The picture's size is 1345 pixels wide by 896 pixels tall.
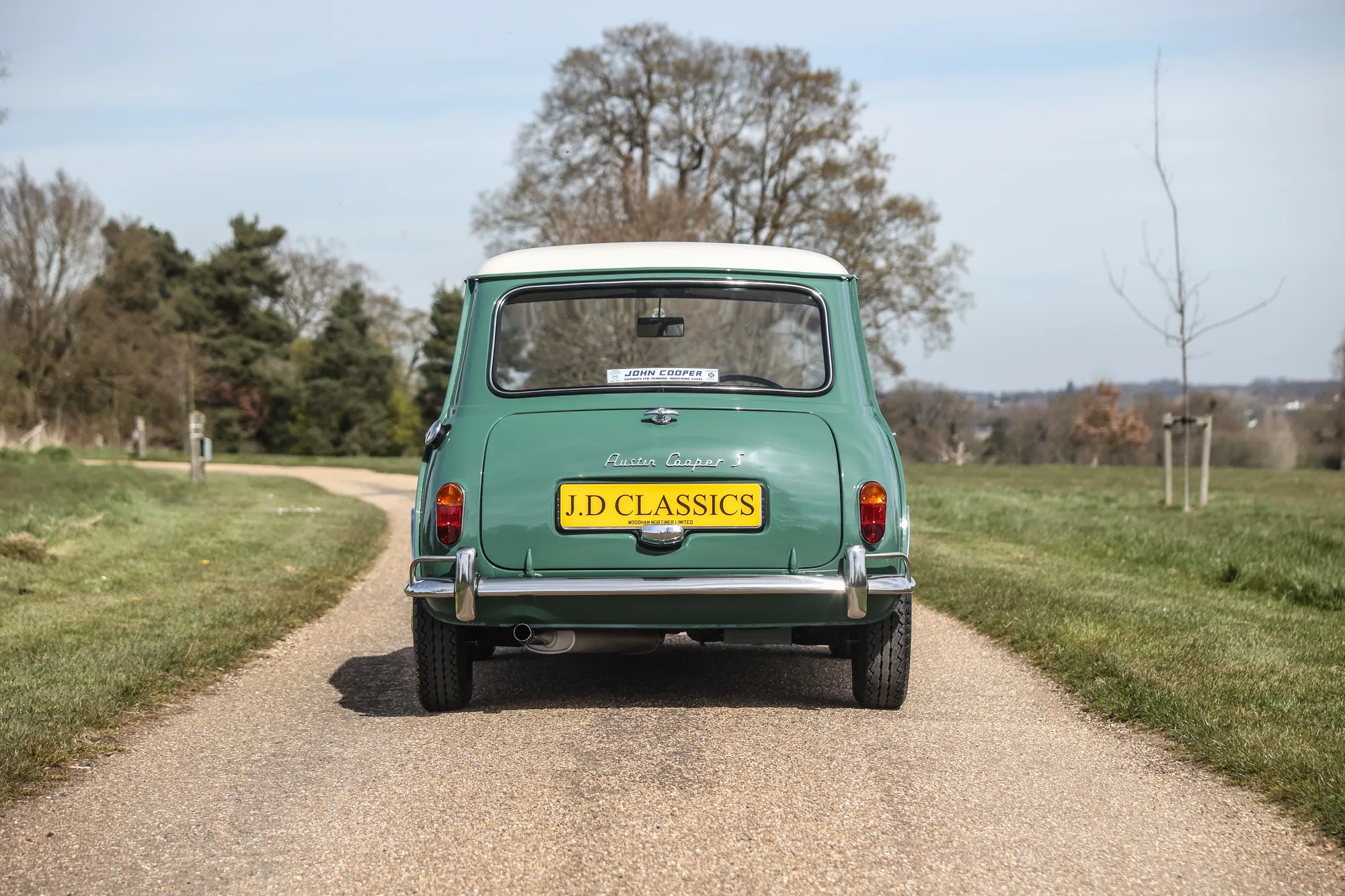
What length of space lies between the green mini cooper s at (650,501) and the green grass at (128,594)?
148 centimetres

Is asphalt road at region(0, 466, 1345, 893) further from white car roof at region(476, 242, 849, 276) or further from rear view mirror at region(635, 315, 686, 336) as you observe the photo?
white car roof at region(476, 242, 849, 276)

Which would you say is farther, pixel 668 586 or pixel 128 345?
pixel 128 345

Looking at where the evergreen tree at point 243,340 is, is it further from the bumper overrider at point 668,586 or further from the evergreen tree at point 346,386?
the bumper overrider at point 668,586

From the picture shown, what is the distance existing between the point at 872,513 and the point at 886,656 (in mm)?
660

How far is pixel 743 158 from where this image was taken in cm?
3744

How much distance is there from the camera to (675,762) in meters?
4.46

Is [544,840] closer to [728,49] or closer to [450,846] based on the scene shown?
[450,846]

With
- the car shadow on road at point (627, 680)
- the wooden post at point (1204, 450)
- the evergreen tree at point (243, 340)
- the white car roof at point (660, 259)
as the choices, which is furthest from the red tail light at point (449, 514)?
the evergreen tree at point (243, 340)

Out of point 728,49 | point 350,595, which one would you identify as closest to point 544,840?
point 350,595

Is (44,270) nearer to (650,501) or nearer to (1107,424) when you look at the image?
(650,501)

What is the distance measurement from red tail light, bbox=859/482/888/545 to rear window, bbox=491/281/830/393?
0.60 meters

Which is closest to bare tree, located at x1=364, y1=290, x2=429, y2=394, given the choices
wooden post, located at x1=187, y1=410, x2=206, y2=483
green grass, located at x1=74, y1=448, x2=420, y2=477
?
green grass, located at x1=74, y1=448, x2=420, y2=477

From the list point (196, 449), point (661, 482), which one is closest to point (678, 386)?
point (661, 482)

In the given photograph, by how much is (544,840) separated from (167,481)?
714 inches
